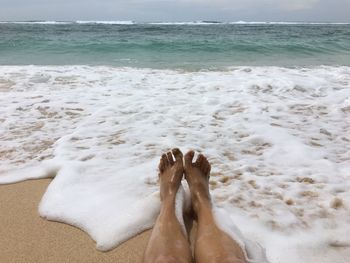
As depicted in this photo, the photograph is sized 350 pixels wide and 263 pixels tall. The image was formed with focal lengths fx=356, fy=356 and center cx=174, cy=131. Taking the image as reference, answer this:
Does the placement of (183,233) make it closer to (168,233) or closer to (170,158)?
(168,233)

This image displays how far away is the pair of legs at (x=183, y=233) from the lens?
1.71 meters

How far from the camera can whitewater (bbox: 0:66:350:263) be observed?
2254mm

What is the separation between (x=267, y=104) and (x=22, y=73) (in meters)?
5.37

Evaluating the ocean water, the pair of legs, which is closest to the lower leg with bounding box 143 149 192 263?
the pair of legs

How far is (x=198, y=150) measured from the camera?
3375mm

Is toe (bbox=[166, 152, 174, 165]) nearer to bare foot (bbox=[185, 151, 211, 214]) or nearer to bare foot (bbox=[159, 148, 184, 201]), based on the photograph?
bare foot (bbox=[159, 148, 184, 201])

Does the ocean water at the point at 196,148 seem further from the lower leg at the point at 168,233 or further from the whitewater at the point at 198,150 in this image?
the lower leg at the point at 168,233

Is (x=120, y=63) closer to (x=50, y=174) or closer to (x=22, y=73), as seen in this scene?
(x=22, y=73)

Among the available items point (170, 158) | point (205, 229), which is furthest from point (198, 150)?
point (205, 229)

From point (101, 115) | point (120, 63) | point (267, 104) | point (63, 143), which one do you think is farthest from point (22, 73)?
point (267, 104)

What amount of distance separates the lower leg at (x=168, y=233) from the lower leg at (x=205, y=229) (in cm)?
8

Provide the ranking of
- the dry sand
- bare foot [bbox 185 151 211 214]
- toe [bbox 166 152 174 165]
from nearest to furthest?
the dry sand → bare foot [bbox 185 151 211 214] → toe [bbox 166 152 174 165]

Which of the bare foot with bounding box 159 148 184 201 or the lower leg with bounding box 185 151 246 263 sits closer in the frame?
the lower leg with bounding box 185 151 246 263

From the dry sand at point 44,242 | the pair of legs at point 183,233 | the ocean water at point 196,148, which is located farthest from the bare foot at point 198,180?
the dry sand at point 44,242
